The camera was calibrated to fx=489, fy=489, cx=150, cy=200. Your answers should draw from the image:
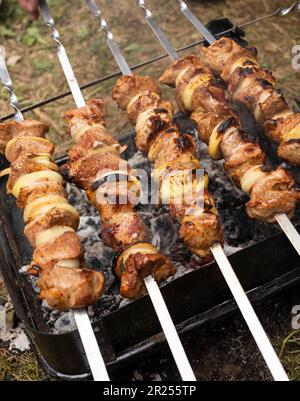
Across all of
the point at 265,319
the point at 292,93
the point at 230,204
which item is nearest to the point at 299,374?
the point at 265,319

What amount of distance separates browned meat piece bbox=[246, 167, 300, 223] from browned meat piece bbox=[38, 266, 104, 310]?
1030 millimetres

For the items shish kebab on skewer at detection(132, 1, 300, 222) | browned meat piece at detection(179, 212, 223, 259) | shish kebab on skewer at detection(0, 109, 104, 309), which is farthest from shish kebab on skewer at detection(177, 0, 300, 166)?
shish kebab on skewer at detection(0, 109, 104, 309)

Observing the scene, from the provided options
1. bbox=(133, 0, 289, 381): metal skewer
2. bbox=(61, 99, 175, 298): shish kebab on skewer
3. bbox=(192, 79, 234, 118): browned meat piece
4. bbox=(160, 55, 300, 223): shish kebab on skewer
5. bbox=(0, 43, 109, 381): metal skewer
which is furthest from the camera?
bbox=(192, 79, 234, 118): browned meat piece

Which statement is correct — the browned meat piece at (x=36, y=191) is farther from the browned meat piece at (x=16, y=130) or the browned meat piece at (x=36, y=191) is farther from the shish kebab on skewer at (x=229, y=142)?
the shish kebab on skewer at (x=229, y=142)

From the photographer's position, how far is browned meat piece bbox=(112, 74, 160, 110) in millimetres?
3580

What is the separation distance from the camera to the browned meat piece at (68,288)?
97.6 inches

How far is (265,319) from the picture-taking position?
358cm

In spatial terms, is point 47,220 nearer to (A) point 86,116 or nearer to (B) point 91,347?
(B) point 91,347

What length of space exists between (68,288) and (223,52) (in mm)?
2191

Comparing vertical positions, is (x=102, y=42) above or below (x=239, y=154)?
above

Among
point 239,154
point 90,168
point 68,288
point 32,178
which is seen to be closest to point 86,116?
point 90,168

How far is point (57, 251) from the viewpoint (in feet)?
8.66

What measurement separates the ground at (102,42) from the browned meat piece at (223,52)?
5.74ft

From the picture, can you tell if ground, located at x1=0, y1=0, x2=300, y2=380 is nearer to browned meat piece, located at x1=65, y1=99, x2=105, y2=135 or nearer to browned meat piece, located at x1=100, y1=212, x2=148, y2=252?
browned meat piece, located at x1=65, y1=99, x2=105, y2=135
